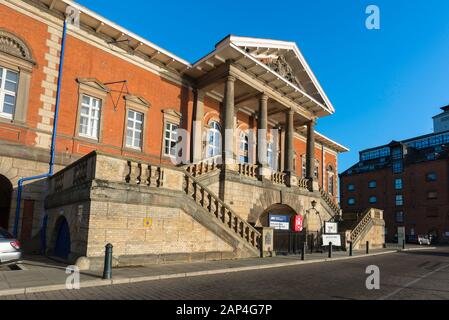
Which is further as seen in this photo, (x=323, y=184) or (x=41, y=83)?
(x=323, y=184)

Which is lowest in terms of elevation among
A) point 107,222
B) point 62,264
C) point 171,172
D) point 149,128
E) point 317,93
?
point 62,264

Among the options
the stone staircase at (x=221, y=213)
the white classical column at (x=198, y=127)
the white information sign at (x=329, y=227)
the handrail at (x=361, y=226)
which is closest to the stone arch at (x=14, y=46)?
the stone staircase at (x=221, y=213)

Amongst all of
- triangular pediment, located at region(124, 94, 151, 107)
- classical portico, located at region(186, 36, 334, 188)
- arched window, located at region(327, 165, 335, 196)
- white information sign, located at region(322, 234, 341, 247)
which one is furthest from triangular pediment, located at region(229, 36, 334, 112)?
arched window, located at region(327, 165, 335, 196)

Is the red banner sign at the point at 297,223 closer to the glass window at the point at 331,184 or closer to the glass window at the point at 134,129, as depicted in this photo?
the glass window at the point at 134,129

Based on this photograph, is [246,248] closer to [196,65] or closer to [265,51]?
[196,65]

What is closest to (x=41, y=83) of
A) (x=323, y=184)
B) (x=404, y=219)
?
Result: (x=323, y=184)

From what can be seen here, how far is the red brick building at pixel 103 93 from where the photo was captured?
15.1 metres

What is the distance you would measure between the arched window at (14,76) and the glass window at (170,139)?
8302 millimetres

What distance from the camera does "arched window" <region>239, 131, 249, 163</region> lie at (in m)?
27.5

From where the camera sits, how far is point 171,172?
13297 millimetres

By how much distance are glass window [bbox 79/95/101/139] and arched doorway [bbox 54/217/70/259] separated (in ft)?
17.3

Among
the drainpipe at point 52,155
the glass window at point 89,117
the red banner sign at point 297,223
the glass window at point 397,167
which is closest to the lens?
the drainpipe at point 52,155

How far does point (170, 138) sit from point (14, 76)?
9261 mm

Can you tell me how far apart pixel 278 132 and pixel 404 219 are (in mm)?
44202
